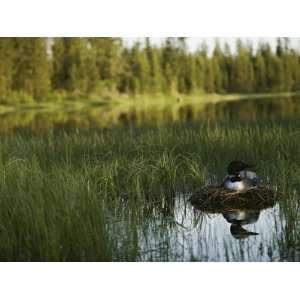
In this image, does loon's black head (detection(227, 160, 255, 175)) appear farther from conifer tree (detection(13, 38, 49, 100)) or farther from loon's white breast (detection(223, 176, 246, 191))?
conifer tree (detection(13, 38, 49, 100))

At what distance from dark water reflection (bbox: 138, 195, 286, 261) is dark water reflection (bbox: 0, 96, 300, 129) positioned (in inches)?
56.7

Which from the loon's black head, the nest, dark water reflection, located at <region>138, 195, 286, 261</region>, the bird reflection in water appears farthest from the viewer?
the loon's black head

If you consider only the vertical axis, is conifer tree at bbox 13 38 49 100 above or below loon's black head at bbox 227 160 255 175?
above

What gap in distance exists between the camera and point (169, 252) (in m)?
3.96

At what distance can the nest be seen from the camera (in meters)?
4.67

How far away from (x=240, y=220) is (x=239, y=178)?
0.45 meters

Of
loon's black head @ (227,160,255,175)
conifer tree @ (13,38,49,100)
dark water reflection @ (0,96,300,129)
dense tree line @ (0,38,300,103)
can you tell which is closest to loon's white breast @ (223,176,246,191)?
loon's black head @ (227,160,255,175)

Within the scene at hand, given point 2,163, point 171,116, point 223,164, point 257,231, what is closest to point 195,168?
point 223,164

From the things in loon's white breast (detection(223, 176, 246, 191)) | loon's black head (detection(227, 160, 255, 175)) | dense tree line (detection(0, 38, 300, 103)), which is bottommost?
loon's white breast (detection(223, 176, 246, 191))

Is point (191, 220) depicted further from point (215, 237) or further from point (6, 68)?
point (6, 68)
